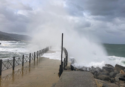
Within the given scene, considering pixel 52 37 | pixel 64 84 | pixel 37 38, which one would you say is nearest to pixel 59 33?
pixel 52 37

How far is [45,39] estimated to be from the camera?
147 feet

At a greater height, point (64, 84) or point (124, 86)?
point (64, 84)

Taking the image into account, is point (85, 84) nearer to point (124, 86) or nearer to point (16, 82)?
point (124, 86)

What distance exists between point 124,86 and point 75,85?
3644mm


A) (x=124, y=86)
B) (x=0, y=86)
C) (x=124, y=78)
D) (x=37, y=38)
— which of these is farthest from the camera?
(x=37, y=38)

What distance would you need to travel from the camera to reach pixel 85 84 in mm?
3797

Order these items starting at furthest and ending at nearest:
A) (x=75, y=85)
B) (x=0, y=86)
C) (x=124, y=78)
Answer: (x=124, y=78) → (x=0, y=86) → (x=75, y=85)

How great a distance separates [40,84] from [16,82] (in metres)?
1.28

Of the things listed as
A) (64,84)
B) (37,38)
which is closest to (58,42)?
(37,38)

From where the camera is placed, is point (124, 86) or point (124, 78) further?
point (124, 78)

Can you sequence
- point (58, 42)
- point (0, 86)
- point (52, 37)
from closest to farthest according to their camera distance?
1. point (0, 86)
2. point (58, 42)
3. point (52, 37)

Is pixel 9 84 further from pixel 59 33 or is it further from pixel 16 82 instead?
pixel 59 33

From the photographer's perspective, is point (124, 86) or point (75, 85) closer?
point (75, 85)

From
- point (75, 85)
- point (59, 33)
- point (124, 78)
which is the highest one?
point (59, 33)
